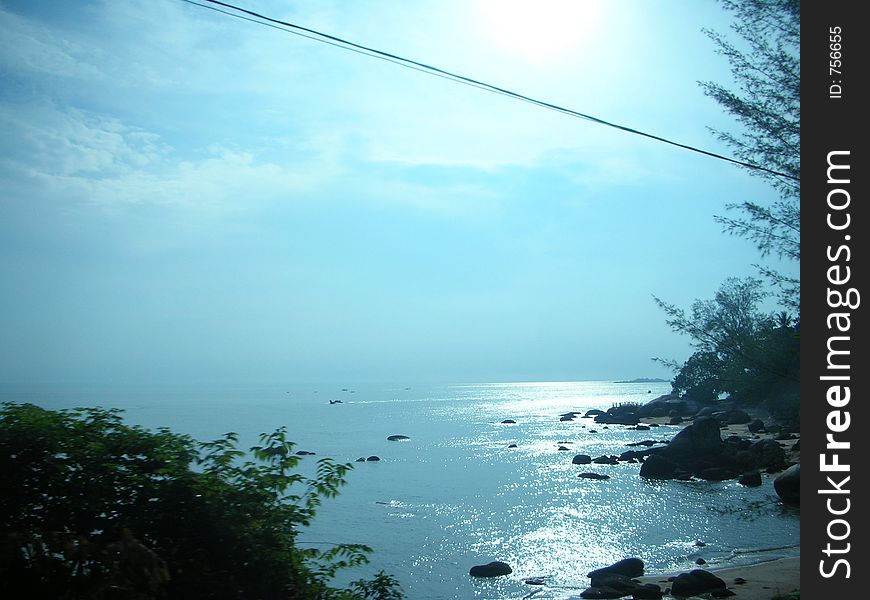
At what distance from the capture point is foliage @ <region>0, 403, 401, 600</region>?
4.97 meters

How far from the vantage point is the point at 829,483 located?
6.26 m

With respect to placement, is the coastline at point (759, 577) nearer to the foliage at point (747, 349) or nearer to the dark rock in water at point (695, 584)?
the dark rock in water at point (695, 584)

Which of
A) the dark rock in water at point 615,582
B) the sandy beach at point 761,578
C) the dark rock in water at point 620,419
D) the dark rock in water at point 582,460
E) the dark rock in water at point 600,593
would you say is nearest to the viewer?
the sandy beach at point 761,578

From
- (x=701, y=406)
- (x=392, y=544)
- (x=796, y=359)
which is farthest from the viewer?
(x=701, y=406)

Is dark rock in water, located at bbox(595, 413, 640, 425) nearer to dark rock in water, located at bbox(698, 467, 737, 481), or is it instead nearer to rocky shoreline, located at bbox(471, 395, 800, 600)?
rocky shoreline, located at bbox(471, 395, 800, 600)

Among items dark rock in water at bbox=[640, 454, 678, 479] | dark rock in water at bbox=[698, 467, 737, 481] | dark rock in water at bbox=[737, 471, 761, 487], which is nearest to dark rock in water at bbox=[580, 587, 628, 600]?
dark rock in water at bbox=[737, 471, 761, 487]

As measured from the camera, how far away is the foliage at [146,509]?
4969 millimetres

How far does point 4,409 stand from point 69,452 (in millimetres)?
884

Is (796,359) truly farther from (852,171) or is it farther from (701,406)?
(701,406)

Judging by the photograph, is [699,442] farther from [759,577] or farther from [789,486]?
[759,577]

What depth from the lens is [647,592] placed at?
60.7 ft

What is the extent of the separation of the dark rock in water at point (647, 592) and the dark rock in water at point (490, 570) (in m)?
5.69

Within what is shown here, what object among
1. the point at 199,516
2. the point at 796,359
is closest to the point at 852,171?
the point at 796,359

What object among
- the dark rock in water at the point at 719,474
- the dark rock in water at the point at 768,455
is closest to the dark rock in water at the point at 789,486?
the dark rock in water at the point at 768,455
